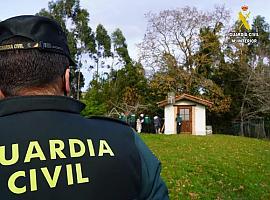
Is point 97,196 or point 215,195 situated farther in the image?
point 215,195

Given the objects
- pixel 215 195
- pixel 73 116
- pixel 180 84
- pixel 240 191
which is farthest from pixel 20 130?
pixel 180 84

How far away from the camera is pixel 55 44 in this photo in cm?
162

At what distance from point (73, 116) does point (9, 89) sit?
10.4 inches

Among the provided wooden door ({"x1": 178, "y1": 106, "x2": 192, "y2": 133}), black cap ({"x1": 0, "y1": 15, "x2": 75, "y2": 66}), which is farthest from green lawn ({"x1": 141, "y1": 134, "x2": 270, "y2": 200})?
wooden door ({"x1": 178, "y1": 106, "x2": 192, "y2": 133})

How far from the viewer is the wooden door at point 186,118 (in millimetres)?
30312

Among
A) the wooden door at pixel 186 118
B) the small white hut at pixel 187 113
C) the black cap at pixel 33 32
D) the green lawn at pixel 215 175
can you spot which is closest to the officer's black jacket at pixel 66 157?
the black cap at pixel 33 32

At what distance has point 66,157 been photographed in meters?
1.45

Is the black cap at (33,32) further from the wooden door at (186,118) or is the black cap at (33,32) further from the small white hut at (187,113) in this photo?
the wooden door at (186,118)

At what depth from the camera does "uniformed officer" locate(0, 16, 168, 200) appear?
1.40 meters

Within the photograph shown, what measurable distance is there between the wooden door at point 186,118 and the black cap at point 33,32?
2897 centimetres

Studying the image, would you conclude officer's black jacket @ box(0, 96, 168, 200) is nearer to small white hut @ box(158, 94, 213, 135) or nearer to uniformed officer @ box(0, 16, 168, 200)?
uniformed officer @ box(0, 16, 168, 200)

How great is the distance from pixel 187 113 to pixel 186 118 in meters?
0.39

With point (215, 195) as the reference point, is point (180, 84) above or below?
above

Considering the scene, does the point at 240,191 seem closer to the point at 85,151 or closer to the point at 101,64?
the point at 85,151
